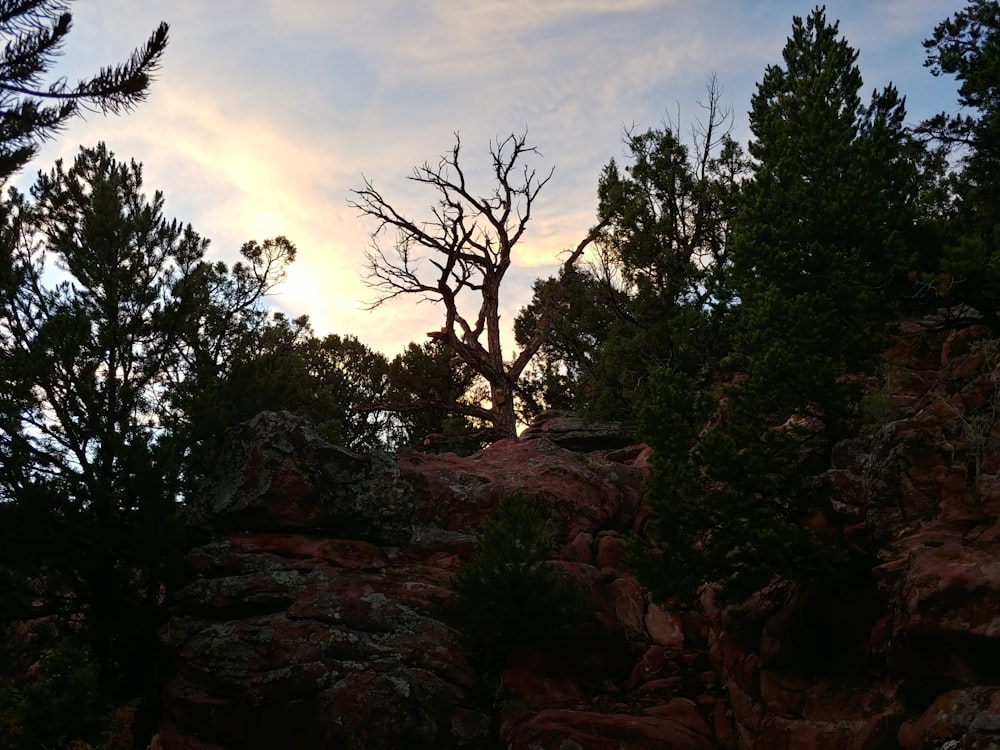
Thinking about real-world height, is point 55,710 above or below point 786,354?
below

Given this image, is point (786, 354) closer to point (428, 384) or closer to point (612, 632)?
point (612, 632)

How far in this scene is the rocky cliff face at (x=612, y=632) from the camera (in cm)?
828

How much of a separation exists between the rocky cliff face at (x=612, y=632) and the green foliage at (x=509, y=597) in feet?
1.55

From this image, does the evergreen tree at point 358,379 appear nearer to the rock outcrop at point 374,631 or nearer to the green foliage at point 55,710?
the rock outcrop at point 374,631

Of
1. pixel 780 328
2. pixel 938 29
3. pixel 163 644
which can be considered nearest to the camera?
pixel 780 328

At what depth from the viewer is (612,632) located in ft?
40.6

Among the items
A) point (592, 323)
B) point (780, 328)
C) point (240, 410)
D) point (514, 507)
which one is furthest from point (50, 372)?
point (592, 323)

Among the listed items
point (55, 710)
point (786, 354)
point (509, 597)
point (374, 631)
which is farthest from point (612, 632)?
point (55, 710)

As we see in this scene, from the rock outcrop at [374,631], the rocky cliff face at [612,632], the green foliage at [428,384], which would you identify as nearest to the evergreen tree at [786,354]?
the rocky cliff face at [612,632]

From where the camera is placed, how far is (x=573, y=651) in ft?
39.1

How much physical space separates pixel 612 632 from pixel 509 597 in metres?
2.45

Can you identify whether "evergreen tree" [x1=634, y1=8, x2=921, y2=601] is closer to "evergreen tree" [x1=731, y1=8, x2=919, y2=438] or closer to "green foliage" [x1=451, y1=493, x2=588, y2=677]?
"evergreen tree" [x1=731, y1=8, x2=919, y2=438]

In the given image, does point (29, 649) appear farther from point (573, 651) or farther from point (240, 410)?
point (573, 651)

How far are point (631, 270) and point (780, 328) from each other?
14217 millimetres
